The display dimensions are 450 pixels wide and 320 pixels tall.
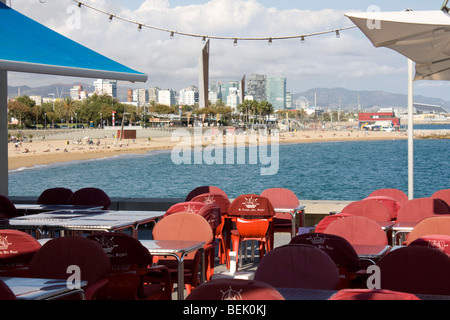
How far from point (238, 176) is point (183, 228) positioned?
2352 inches

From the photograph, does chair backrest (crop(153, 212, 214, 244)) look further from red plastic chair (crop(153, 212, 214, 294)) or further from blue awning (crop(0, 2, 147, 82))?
blue awning (crop(0, 2, 147, 82))

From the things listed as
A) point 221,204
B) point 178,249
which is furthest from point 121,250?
point 221,204

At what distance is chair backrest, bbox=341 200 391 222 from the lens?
6.28 metres

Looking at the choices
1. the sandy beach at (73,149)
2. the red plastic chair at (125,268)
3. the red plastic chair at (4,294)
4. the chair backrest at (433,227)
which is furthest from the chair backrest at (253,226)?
the sandy beach at (73,149)

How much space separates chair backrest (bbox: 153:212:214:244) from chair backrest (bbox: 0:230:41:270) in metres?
1.35

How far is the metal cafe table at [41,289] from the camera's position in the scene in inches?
118

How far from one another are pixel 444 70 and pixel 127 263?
3295 mm

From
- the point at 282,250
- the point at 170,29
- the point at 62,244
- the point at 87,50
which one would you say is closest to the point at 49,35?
the point at 87,50

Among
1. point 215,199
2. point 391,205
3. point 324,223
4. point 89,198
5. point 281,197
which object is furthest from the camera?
point 281,197

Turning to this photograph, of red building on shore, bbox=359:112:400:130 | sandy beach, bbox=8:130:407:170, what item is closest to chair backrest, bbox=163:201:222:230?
sandy beach, bbox=8:130:407:170

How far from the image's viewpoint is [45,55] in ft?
13.6

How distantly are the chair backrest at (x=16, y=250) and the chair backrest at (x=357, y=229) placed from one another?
6.88ft

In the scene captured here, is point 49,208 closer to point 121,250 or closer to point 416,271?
point 121,250
